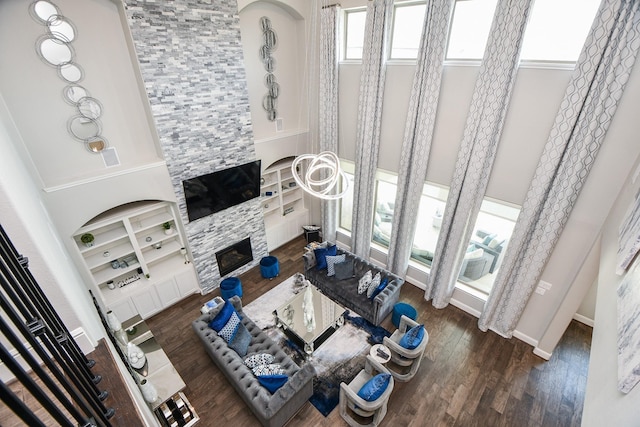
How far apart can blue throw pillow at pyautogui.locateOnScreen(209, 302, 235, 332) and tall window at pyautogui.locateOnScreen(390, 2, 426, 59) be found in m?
5.70

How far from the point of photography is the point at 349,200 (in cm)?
820

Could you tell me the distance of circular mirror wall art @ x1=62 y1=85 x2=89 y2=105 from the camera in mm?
4438

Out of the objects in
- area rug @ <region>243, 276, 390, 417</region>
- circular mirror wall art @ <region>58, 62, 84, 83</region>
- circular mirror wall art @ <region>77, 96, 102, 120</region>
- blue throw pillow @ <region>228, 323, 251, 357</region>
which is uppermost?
circular mirror wall art @ <region>58, 62, 84, 83</region>

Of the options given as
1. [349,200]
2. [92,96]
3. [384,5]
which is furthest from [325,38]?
[92,96]

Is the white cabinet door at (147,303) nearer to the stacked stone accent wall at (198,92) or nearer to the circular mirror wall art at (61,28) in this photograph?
the stacked stone accent wall at (198,92)

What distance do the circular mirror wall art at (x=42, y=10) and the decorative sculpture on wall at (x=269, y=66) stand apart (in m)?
3.57

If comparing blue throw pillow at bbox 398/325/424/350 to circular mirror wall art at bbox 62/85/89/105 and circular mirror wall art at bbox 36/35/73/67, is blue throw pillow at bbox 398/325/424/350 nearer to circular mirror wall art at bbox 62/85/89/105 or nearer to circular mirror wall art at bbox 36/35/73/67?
circular mirror wall art at bbox 62/85/89/105

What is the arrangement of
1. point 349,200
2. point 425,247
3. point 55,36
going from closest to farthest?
point 55,36 → point 425,247 → point 349,200

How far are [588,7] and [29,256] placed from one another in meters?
6.44

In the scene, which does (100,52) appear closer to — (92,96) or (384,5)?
(92,96)

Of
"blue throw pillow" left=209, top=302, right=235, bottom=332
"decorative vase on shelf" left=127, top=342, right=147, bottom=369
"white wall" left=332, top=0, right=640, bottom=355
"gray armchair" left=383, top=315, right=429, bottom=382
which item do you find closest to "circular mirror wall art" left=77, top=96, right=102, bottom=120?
"decorative vase on shelf" left=127, top=342, right=147, bottom=369

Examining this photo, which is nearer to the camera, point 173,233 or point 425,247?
point 173,233

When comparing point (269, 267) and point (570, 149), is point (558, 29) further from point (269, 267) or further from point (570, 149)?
point (269, 267)

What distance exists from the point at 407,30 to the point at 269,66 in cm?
310
